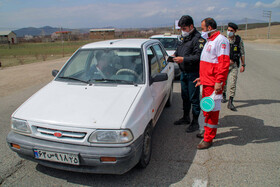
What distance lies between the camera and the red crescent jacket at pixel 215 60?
3.15 metres

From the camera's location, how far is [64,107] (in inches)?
109

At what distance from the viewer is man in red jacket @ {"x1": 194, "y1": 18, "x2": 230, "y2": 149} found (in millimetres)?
3164

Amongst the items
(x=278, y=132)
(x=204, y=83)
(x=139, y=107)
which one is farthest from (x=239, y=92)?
(x=139, y=107)

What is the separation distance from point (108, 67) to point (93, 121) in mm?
1347

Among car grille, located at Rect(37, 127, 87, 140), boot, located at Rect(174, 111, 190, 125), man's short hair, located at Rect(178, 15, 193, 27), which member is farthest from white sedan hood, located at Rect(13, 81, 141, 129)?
boot, located at Rect(174, 111, 190, 125)

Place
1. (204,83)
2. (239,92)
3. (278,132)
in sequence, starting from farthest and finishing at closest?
(239,92) < (278,132) < (204,83)

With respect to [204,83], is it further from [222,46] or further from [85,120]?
[85,120]

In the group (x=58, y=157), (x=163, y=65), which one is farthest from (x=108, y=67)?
(x=58, y=157)

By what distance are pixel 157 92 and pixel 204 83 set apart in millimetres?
781

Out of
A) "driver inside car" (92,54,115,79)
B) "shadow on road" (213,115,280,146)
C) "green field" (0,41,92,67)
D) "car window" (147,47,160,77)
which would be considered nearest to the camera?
"driver inside car" (92,54,115,79)

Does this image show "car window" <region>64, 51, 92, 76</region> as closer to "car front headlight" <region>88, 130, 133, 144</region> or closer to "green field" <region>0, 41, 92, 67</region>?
"car front headlight" <region>88, 130, 133, 144</region>

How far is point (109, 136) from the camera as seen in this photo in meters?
2.45

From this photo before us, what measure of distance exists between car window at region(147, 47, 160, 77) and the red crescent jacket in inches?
32.3

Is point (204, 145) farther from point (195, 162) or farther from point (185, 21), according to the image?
point (185, 21)
